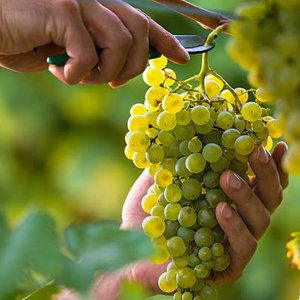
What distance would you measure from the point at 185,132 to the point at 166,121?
1.1 inches

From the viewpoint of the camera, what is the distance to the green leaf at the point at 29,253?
244 mm

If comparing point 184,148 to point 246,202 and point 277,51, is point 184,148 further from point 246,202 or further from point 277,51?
point 277,51

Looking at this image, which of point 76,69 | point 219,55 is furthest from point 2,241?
point 219,55

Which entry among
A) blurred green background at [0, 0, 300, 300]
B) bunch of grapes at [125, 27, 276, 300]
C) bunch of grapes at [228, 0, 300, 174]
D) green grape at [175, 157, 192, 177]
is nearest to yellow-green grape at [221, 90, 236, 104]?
bunch of grapes at [125, 27, 276, 300]

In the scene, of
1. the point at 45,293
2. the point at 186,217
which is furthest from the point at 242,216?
the point at 45,293

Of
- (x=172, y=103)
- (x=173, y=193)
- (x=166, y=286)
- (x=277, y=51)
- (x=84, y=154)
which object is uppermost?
(x=277, y=51)

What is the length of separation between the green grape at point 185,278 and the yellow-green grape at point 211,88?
9.0 inches

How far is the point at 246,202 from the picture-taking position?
59 centimetres

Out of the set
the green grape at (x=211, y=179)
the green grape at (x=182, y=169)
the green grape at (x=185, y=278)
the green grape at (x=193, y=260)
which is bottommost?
the green grape at (x=185, y=278)

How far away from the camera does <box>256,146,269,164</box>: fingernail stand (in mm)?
564

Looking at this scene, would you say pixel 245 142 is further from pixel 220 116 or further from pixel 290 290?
pixel 290 290

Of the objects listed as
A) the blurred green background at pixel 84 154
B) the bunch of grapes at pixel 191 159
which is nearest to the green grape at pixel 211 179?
the bunch of grapes at pixel 191 159

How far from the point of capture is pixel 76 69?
0.53 metres

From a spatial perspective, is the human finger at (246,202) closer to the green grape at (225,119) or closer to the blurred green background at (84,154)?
the green grape at (225,119)
